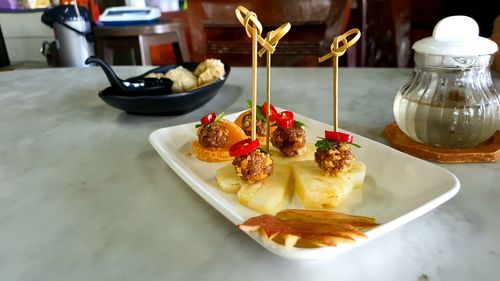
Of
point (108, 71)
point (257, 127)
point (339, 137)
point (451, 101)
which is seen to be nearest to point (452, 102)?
point (451, 101)

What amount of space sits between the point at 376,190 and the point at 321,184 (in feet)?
0.35

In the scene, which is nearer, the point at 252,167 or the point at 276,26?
the point at 252,167

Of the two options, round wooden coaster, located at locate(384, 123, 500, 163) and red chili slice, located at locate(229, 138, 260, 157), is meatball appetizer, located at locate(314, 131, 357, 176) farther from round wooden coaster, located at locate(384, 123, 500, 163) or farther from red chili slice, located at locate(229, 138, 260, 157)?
round wooden coaster, located at locate(384, 123, 500, 163)

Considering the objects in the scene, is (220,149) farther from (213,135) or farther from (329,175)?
(329,175)

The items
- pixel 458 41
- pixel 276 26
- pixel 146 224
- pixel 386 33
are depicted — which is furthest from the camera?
pixel 386 33

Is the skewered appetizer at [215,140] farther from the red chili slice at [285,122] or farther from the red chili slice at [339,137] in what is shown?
the red chili slice at [339,137]

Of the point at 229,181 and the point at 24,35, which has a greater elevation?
the point at 24,35

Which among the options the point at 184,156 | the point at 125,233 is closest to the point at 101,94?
the point at 184,156

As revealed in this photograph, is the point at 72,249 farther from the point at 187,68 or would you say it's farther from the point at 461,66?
the point at 187,68

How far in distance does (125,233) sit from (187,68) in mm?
855

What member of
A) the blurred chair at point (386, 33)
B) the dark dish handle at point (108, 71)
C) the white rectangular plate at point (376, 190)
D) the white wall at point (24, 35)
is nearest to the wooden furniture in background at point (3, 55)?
the white wall at point (24, 35)

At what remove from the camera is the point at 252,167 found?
0.63 meters

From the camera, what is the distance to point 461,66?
0.75 metres

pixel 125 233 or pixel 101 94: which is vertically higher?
pixel 101 94
